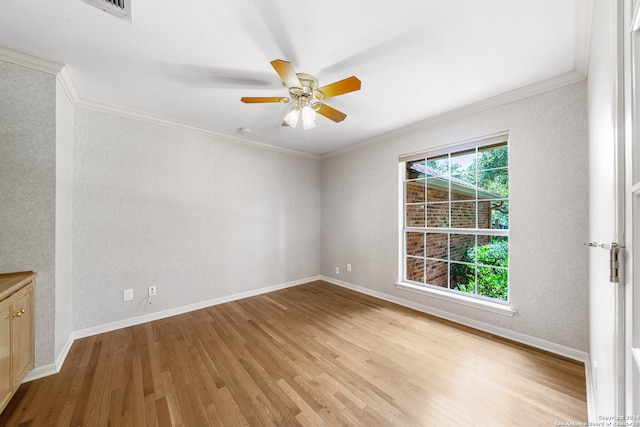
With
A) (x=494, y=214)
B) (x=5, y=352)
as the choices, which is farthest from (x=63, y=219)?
(x=494, y=214)

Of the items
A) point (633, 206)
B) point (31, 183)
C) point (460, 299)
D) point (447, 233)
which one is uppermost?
point (31, 183)

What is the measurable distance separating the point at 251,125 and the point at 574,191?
3435mm

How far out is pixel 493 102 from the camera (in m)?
2.46

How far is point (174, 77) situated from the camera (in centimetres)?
208

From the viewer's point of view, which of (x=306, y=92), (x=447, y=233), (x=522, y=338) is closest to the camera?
(x=306, y=92)

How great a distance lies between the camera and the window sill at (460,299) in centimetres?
242

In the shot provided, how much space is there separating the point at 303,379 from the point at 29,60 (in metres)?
3.22

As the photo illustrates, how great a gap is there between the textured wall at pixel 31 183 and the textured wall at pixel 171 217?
64 cm

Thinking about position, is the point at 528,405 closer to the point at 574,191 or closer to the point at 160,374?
the point at 574,191

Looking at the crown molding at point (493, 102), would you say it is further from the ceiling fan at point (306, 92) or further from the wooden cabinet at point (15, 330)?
the wooden cabinet at point (15, 330)

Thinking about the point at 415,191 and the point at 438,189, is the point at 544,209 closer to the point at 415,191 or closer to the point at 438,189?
the point at 438,189

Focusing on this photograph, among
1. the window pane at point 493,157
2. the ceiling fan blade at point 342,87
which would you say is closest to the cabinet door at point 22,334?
the ceiling fan blade at point 342,87

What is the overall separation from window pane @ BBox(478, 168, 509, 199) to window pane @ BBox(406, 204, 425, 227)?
75cm

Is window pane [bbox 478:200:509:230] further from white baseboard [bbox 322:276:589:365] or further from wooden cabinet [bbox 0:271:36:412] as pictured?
wooden cabinet [bbox 0:271:36:412]
